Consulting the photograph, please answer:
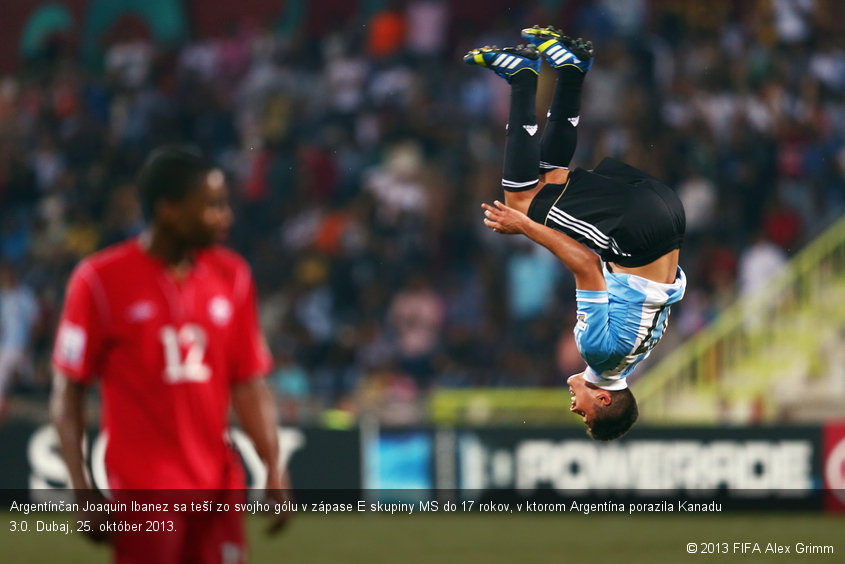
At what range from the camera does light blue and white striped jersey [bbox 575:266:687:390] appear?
8.20m

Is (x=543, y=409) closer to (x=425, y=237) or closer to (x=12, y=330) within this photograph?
(x=425, y=237)

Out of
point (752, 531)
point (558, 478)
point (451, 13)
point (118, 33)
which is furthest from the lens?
point (118, 33)

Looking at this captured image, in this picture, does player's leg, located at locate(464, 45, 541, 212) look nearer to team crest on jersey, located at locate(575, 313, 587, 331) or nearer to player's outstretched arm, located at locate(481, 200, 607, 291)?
player's outstretched arm, located at locate(481, 200, 607, 291)

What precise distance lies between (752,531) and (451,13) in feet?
34.6

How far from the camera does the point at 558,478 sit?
54.3 ft

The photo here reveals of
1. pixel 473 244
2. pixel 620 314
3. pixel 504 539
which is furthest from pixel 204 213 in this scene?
pixel 473 244

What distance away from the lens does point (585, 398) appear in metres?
8.86

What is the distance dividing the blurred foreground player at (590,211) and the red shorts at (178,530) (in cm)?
297

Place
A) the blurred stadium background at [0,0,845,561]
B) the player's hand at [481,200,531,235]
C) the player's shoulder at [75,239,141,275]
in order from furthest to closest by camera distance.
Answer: the blurred stadium background at [0,0,845,561] < the player's hand at [481,200,531,235] < the player's shoulder at [75,239,141,275]

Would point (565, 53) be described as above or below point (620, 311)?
above

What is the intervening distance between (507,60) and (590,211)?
991 millimetres

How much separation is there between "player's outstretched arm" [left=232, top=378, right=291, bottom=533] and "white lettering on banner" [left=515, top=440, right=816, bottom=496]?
11.0 m

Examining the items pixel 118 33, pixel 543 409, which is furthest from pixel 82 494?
pixel 118 33

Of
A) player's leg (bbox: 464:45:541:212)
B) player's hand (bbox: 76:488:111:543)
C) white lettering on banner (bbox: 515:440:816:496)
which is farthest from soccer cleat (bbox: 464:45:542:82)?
white lettering on banner (bbox: 515:440:816:496)
